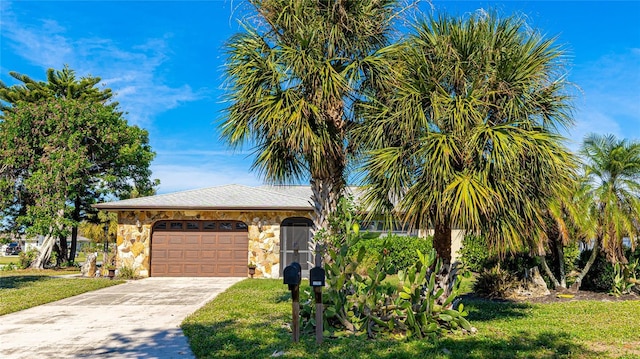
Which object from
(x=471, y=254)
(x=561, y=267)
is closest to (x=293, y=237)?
(x=471, y=254)

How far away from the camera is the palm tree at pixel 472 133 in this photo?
7.11 metres

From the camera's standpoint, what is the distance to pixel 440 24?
26.0ft

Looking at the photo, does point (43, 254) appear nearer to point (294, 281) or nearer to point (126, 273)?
point (126, 273)

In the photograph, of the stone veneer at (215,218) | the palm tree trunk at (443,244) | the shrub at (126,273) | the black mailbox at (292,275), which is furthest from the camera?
the stone veneer at (215,218)

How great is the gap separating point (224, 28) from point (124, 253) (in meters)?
12.5

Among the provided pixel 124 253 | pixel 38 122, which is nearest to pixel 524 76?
pixel 124 253

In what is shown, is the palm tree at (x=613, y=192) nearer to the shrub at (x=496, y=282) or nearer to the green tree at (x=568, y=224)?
the green tree at (x=568, y=224)

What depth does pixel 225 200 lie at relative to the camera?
20.0m

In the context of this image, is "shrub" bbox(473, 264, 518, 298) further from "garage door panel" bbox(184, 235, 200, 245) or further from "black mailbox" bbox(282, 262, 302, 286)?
"garage door panel" bbox(184, 235, 200, 245)

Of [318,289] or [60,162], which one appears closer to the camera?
[318,289]

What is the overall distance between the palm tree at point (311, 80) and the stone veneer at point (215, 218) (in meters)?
9.91

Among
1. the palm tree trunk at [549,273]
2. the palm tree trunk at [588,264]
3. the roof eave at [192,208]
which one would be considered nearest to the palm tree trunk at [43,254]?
the roof eave at [192,208]

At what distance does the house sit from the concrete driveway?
5.85 meters

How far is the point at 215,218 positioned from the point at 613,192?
13855mm
